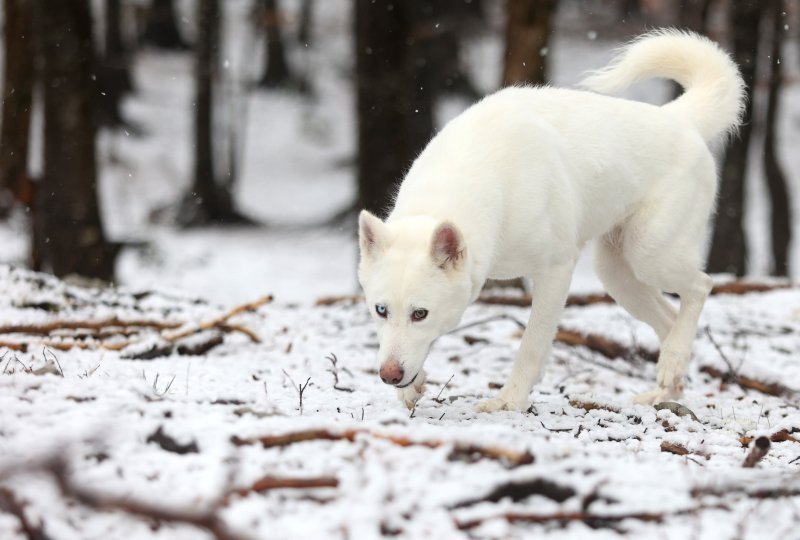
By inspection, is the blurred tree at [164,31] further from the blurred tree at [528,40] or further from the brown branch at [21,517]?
the brown branch at [21,517]

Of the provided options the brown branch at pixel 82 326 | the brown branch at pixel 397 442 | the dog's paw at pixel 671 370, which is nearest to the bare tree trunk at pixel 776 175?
the dog's paw at pixel 671 370

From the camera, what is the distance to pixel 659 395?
17.5ft

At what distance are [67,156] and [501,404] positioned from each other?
6.06m

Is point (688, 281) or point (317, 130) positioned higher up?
point (688, 281)

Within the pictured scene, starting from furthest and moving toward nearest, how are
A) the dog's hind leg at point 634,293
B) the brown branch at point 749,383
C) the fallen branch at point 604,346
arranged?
the fallen branch at point 604,346, the dog's hind leg at point 634,293, the brown branch at point 749,383

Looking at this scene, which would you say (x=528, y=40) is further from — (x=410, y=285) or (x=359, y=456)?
(x=359, y=456)

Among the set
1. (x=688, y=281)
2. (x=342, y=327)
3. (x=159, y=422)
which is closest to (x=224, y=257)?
(x=342, y=327)

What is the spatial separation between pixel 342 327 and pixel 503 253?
2393 mm

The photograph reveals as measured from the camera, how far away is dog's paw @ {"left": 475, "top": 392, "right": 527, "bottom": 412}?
183 inches

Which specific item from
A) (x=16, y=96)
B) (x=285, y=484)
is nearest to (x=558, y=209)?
(x=285, y=484)

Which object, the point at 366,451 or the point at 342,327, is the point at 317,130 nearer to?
the point at 342,327

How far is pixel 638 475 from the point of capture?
3148mm

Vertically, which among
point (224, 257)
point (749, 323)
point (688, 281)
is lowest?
point (224, 257)

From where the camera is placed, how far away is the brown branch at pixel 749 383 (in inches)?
225
